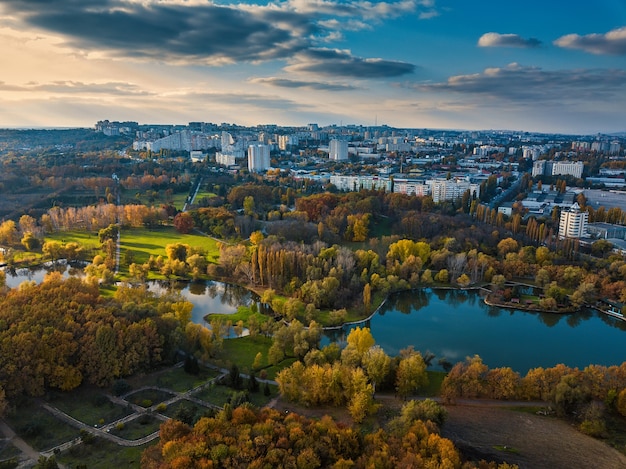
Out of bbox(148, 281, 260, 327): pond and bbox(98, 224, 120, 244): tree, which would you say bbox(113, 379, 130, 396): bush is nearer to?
bbox(148, 281, 260, 327): pond

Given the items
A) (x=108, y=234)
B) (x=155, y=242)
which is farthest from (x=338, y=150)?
(x=108, y=234)

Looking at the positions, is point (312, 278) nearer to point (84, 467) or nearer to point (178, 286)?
point (178, 286)

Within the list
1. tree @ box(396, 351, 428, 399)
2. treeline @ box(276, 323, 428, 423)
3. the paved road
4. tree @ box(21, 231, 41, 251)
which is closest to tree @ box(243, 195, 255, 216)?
tree @ box(21, 231, 41, 251)

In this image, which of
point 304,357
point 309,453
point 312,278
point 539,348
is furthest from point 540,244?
point 309,453

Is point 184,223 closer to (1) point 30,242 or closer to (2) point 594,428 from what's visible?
(1) point 30,242

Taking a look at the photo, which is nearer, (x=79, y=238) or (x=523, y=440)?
(x=523, y=440)

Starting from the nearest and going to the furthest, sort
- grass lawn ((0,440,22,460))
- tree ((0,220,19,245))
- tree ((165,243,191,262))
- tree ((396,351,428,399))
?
grass lawn ((0,440,22,460))
tree ((396,351,428,399))
tree ((165,243,191,262))
tree ((0,220,19,245))
